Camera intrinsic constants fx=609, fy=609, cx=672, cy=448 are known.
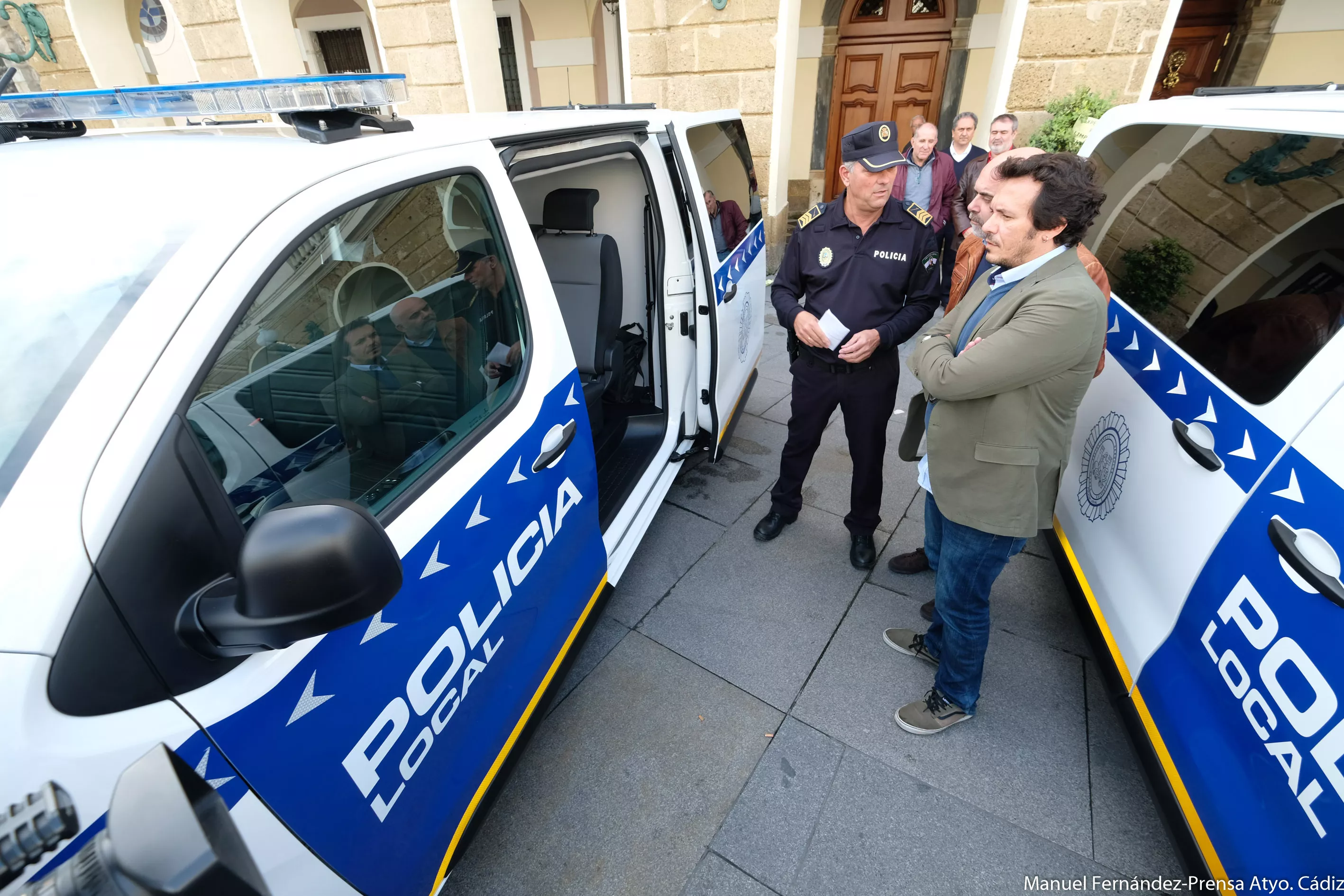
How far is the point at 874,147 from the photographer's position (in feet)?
7.30

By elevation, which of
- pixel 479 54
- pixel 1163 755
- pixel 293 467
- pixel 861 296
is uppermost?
pixel 479 54

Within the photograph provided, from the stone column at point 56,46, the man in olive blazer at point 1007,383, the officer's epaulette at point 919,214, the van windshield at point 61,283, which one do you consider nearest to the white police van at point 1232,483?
the man in olive blazer at point 1007,383

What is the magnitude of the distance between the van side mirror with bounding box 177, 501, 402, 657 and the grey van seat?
1804 millimetres

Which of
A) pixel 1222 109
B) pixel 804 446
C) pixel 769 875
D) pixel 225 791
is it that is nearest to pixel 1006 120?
pixel 1222 109

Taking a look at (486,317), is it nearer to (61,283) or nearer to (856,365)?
(61,283)

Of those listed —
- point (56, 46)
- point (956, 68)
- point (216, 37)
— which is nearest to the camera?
point (956, 68)

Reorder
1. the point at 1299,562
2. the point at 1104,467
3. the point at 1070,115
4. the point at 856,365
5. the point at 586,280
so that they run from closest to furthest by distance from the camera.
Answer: the point at 1299,562 → the point at 1104,467 → the point at 856,365 → the point at 586,280 → the point at 1070,115

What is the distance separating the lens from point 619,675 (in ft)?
7.28

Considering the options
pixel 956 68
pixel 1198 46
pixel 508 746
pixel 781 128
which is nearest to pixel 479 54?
pixel 781 128

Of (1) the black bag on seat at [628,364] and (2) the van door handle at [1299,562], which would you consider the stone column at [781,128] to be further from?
(2) the van door handle at [1299,562]

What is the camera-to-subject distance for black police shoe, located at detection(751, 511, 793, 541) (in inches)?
114

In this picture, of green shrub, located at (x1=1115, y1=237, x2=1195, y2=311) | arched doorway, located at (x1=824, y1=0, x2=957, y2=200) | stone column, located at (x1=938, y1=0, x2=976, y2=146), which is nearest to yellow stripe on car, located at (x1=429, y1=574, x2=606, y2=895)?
green shrub, located at (x1=1115, y1=237, x2=1195, y2=311)

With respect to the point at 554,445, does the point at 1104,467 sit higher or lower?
lower

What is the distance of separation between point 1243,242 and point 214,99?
2678 millimetres
